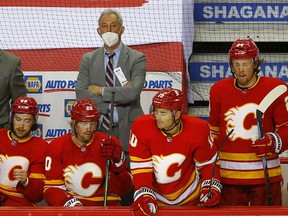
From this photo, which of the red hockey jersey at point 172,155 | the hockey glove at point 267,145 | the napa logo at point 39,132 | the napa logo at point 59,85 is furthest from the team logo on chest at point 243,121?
the napa logo at point 39,132

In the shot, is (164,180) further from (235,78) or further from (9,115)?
(9,115)

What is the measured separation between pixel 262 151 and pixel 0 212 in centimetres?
142

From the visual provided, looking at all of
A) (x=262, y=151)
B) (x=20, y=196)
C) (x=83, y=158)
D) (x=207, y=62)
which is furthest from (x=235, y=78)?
(x=207, y=62)

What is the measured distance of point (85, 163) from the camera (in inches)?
178

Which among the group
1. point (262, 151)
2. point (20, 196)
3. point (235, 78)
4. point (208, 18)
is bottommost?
point (20, 196)

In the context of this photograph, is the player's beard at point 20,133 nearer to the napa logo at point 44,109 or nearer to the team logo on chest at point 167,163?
the team logo on chest at point 167,163

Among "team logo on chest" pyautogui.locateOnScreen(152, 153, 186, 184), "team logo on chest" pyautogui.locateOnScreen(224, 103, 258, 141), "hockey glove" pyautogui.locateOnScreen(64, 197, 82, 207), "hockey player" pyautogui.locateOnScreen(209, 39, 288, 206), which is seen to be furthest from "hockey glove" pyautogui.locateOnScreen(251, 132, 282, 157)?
"hockey glove" pyautogui.locateOnScreen(64, 197, 82, 207)

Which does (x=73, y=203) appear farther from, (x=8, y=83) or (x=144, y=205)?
(x=8, y=83)

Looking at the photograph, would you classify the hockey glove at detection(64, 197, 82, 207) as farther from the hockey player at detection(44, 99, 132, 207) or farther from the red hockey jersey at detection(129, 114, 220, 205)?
the red hockey jersey at detection(129, 114, 220, 205)

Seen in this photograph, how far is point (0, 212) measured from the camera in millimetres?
3529

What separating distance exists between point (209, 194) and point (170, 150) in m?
0.39

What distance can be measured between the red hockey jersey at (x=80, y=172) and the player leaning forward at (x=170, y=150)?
43 cm

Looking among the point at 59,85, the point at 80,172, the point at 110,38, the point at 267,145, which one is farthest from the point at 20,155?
the point at 59,85

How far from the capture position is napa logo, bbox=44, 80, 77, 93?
6168 millimetres
